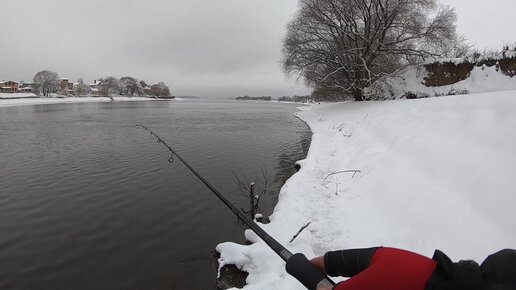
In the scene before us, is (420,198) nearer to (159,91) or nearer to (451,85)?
(451,85)

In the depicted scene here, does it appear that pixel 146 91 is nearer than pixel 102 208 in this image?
No

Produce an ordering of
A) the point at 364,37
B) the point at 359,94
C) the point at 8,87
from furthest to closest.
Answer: the point at 8,87 → the point at 359,94 → the point at 364,37

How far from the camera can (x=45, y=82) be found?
98.4m

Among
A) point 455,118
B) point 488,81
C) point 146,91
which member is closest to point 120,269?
point 455,118

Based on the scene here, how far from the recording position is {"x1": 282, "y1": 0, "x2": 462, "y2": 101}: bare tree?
2188 cm

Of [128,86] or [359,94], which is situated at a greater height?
[128,86]

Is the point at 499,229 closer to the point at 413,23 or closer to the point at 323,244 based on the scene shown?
the point at 323,244

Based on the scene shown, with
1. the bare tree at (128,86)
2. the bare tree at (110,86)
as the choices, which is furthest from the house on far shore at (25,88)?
the bare tree at (128,86)

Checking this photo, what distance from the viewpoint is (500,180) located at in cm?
473

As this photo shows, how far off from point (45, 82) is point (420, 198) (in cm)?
12273

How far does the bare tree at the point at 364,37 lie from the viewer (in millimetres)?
21875

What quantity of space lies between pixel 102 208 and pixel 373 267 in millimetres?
8472

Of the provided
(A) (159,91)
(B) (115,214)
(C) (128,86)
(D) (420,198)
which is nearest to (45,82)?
(C) (128,86)

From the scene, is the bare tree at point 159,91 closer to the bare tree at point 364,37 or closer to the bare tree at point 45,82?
the bare tree at point 45,82
